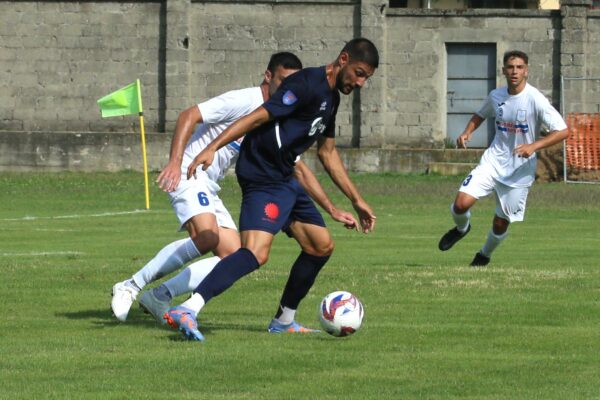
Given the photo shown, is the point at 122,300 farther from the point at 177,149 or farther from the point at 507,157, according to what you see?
the point at 507,157

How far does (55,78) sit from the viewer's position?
36.5 m

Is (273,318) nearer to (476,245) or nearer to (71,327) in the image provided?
(71,327)

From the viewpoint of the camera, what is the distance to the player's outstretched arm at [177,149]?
373 inches

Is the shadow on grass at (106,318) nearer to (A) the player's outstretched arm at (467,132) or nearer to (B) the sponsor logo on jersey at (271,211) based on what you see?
(B) the sponsor logo on jersey at (271,211)

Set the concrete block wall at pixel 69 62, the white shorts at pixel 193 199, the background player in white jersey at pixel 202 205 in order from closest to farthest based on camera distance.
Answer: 1. the background player in white jersey at pixel 202 205
2. the white shorts at pixel 193 199
3. the concrete block wall at pixel 69 62

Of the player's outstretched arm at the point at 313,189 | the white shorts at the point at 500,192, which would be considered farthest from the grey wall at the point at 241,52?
the player's outstretched arm at the point at 313,189

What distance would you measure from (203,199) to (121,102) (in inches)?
697

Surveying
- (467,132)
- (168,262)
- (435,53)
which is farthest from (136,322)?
(435,53)

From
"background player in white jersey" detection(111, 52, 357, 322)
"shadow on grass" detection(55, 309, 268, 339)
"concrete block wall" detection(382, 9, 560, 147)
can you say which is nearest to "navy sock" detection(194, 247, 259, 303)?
"shadow on grass" detection(55, 309, 268, 339)

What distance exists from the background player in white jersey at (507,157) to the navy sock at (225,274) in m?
6.00

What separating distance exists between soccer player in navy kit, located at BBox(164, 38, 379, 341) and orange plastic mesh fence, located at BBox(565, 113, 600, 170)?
956 inches

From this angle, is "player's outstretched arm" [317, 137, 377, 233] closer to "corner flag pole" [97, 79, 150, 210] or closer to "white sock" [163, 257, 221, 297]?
"white sock" [163, 257, 221, 297]

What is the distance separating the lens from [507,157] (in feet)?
50.9

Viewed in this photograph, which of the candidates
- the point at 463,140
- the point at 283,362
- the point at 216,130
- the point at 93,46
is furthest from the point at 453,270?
the point at 93,46
